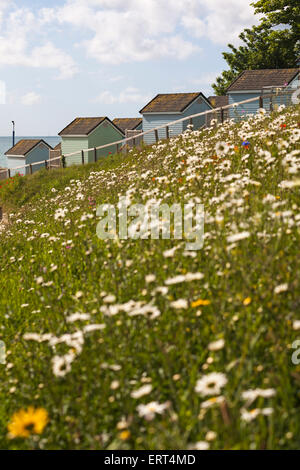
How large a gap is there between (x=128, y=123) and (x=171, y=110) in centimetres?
1607

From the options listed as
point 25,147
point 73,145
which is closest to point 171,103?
point 73,145

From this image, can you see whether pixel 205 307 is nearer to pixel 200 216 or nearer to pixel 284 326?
pixel 284 326

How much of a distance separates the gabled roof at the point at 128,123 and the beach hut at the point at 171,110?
1072cm

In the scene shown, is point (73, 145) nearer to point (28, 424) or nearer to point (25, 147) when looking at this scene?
point (25, 147)

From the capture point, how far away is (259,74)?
43406 mm

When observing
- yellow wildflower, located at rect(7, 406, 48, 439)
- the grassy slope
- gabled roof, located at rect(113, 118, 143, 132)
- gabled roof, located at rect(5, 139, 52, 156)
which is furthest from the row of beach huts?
yellow wildflower, located at rect(7, 406, 48, 439)

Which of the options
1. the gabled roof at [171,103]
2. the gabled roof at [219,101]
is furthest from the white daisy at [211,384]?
the gabled roof at [219,101]

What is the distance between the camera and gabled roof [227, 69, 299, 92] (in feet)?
135

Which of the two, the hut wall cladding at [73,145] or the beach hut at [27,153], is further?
the beach hut at [27,153]

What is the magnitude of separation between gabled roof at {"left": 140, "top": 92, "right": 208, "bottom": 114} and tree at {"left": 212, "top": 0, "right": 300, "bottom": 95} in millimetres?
11052

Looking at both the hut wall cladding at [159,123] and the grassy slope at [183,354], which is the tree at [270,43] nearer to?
the hut wall cladding at [159,123]

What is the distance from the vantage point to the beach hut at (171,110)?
1645 inches

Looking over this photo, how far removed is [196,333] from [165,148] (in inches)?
390

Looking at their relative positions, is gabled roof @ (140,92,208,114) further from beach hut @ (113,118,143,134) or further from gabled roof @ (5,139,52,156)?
gabled roof @ (5,139,52,156)
